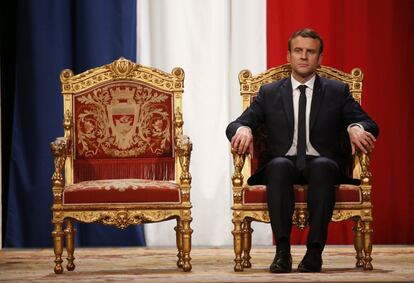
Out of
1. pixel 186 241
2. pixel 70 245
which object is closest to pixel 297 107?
pixel 186 241

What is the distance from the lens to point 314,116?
3844mm

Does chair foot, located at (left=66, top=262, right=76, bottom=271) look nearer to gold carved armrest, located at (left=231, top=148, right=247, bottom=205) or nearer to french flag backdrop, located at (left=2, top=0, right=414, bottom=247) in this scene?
gold carved armrest, located at (left=231, top=148, right=247, bottom=205)

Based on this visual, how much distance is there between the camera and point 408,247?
4965 millimetres

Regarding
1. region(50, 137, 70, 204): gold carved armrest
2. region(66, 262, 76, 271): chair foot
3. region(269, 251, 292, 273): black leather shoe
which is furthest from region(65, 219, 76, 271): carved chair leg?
region(269, 251, 292, 273): black leather shoe

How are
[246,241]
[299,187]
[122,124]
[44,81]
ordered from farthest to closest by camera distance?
[44,81] < [122,124] < [246,241] < [299,187]

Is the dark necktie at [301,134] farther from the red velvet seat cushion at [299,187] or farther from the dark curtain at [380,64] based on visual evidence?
the dark curtain at [380,64]

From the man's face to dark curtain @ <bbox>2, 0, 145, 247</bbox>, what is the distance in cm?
156

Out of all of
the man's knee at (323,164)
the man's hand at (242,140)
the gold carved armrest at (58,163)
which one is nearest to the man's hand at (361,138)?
the man's knee at (323,164)

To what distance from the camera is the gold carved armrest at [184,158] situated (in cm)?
377

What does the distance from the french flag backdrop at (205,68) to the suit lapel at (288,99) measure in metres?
1.27

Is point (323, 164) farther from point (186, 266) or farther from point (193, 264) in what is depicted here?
point (193, 264)

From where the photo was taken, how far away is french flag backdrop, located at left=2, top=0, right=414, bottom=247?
512 cm


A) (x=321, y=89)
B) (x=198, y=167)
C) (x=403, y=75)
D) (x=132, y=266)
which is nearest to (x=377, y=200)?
(x=403, y=75)

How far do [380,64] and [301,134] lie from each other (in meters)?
1.57
